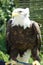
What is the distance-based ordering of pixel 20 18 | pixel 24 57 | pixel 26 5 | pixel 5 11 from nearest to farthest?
1. pixel 20 18
2. pixel 24 57
3. pixel 5 11
4. pixel 26 5

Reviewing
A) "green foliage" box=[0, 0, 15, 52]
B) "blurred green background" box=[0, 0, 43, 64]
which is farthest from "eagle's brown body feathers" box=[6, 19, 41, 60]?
"blurred green background" box=[0, 0, 43, 64]

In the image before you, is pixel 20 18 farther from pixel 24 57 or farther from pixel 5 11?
pixel 5 11

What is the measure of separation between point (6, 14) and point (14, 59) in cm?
495

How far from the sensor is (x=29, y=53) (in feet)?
13.1

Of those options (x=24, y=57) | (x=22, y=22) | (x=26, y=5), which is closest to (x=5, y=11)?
(x=26, y=5)

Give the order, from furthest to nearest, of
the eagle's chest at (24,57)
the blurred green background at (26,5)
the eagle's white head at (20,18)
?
1. the blurred green background at (26,5)
2. the eagle's chest at (24,57)
3. the eagle's white head at (20,18)

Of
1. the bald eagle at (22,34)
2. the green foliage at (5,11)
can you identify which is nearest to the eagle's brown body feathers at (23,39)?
the bald eagle at (22,34)

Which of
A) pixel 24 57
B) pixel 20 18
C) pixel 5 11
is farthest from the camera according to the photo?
pixel 5 11

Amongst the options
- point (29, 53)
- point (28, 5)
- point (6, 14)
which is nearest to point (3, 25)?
point (6, 14)

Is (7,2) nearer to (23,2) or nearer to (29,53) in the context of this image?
(23,2)

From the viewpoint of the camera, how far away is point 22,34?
150 inches

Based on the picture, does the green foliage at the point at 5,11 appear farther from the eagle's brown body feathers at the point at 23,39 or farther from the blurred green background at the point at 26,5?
the eagle's brown body feathers at the point at 23,39

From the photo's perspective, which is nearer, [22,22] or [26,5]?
[22,22]

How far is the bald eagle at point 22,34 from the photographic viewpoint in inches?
150
